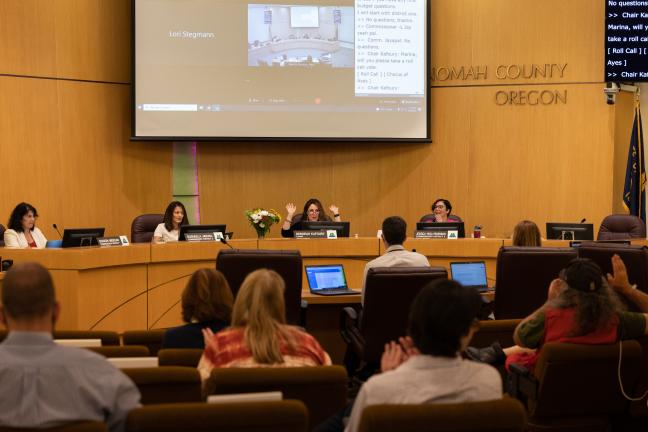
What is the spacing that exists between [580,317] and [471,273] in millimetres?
2674

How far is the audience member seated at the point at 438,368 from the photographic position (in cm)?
229

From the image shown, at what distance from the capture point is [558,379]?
3490 millimetres

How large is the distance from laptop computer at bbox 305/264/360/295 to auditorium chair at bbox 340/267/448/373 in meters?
1.05

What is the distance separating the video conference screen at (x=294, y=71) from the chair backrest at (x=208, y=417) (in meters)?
7.44

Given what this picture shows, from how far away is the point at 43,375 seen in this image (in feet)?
7.12

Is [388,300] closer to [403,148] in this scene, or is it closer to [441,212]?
[441,212]

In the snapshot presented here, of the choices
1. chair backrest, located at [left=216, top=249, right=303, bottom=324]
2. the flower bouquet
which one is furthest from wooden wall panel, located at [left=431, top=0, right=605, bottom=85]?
chair backrest, located at [left=216, top=249, right=303, bottom=324]

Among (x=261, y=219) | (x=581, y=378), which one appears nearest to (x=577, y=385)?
(x=581, y=378)

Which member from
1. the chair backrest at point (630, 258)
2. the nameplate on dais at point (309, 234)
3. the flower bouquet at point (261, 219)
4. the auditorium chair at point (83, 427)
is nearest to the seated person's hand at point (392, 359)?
the auditorium chair at point (83, 427)

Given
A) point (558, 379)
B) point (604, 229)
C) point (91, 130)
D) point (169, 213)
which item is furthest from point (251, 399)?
point (91, 130)

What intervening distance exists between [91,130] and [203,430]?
7.74 metres

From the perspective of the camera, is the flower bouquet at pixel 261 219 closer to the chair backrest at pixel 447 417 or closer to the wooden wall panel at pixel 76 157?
the wooden wall panel at pixel 76 157

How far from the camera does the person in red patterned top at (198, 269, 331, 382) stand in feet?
9.67

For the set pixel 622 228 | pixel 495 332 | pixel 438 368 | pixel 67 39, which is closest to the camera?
pixel 438 368
